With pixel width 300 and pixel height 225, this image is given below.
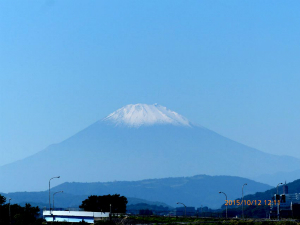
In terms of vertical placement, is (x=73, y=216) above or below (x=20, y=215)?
below

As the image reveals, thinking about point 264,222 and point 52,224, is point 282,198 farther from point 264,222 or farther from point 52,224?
point 52,224

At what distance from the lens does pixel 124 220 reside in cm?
14175

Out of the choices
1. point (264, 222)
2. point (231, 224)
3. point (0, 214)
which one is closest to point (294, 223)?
point (264, 222)

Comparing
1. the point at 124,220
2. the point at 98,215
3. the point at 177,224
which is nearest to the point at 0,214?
the point at 98,215

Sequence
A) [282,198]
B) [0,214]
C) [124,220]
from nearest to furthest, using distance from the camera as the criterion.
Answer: [124,220] < [282,198] < [0,214]

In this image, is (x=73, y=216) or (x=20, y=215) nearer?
(x=20, y=215)

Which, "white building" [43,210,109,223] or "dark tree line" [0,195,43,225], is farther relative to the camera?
"white building" [43,210,109,223]

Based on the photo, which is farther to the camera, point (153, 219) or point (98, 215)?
point (98, 215)

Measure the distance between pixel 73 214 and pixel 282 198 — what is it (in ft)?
184

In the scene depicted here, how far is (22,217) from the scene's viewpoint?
153250 millimetres

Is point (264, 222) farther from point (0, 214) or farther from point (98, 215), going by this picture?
point (0, 214)

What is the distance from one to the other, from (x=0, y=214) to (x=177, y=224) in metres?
58.0

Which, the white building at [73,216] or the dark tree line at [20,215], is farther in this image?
the white building at [73,216]

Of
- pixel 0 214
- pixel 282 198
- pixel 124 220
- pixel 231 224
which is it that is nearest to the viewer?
pixel 231 224
